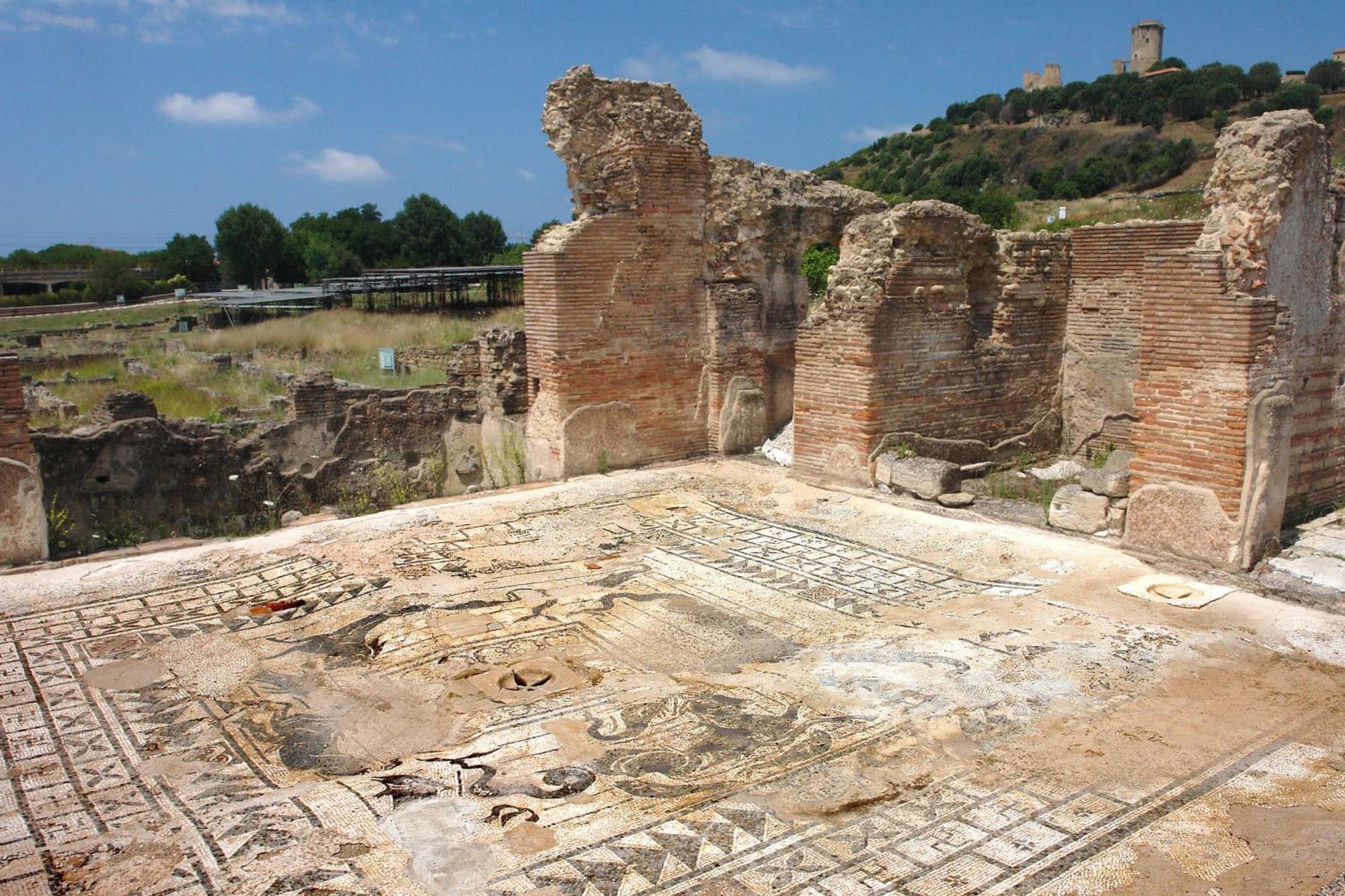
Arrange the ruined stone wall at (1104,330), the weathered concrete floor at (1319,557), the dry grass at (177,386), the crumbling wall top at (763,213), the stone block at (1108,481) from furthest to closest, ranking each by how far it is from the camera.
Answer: the dry grass at (177,386) → the crumbling wall top at (763,213) → the ruined stone wall at (1104,330) → the stone block at (1108,481) → the weathered concrete floor at (1319,557)

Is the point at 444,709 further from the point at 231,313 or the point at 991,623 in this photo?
the point at 231,313

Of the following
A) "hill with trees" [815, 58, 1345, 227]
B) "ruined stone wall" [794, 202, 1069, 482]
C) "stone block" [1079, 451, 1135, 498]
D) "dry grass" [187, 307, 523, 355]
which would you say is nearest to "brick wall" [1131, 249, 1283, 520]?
"stone block" [1079, 451, 1135, 498]

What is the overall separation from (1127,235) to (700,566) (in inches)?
209

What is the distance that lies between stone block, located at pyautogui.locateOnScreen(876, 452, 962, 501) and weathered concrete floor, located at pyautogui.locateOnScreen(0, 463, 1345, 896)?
40.5 inches

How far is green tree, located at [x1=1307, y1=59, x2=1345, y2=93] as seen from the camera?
137 feet

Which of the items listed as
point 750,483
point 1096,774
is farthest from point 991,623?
point 750,483

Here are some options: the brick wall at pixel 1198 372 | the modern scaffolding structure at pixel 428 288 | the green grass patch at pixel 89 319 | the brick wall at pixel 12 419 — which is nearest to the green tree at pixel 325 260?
the green grass patch at pixel 89 319

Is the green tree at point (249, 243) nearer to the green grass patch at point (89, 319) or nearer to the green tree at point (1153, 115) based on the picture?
the green grass patch at point (89, 319)

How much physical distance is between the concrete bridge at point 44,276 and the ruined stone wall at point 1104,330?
49.8 metres

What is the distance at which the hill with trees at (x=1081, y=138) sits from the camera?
1358 inches

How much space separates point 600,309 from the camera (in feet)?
30.6

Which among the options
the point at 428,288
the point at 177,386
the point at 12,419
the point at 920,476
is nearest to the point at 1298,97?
the point at 428,288

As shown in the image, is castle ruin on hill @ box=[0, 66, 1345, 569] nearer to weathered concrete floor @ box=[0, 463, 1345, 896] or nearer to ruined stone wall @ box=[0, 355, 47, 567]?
ruined stone wall @ box=[0, 355, 47, 567]

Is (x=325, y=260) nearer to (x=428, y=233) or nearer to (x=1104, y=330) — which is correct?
(x=428, y=233)
